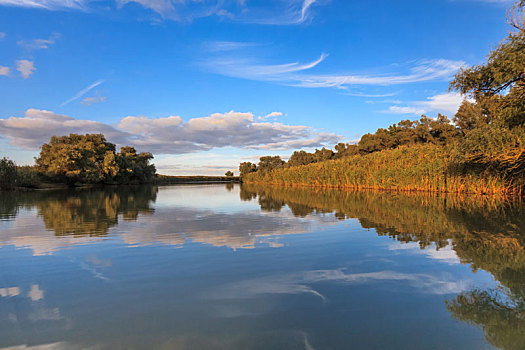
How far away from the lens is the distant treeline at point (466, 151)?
49.8 ft

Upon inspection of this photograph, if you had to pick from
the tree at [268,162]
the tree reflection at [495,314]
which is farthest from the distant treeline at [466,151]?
the tree at [268,162]

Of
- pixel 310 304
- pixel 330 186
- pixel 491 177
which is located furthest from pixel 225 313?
pixel 330 186

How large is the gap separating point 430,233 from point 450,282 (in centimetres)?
442

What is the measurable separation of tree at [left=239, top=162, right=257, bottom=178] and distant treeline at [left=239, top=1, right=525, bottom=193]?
55840mm

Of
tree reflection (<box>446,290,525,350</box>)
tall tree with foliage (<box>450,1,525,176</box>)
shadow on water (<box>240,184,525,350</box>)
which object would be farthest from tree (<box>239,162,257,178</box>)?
tree reflection (<box>446,290,525,350</box>)

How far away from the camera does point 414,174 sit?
29.0 m

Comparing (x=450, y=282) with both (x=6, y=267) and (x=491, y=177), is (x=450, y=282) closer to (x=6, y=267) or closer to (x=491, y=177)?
(x=6, y=267)

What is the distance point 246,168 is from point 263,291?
109465 mm

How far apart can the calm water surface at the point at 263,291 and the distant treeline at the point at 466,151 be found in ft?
35.2

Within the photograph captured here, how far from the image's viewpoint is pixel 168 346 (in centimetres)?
280

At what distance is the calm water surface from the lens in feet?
9.70

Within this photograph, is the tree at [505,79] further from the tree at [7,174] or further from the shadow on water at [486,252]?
the tree at [7,174]

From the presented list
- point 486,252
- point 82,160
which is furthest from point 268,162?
point 486,252

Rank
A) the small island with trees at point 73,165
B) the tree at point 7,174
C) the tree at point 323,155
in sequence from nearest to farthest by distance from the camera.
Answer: the tree at point 7,174, the small island with trees at point 73,165, the tree at point 323,155
